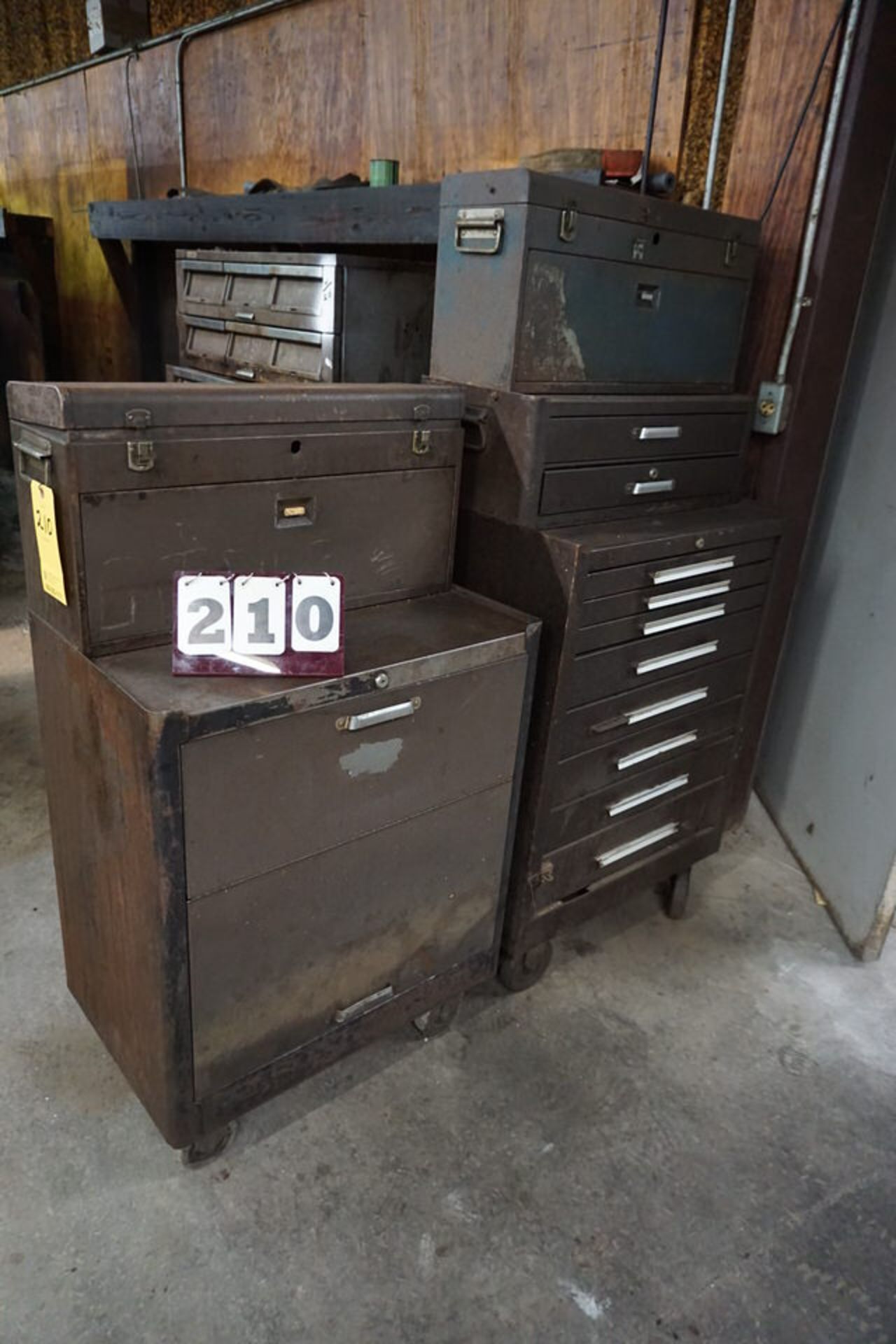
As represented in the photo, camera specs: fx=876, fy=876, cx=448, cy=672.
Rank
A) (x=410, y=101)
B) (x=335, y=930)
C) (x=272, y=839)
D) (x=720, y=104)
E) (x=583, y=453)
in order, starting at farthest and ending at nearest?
(x=410, y=101) < (x=720, y=104) < (x=583, y=453) < (x=335, y=930) < (x=272, y=839)

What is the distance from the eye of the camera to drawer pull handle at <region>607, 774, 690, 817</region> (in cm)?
166

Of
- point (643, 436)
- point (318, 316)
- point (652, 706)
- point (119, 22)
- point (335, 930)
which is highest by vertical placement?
point (119, 22)

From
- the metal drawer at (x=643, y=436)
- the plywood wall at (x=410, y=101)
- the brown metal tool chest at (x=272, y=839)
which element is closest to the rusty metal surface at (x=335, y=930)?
the brown metal tool chest at (x=272, y=839)

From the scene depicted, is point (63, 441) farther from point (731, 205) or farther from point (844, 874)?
point (844, 874)

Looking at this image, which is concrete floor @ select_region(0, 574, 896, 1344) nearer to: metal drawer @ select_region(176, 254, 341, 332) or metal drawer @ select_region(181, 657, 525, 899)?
metal drawer @ select_region(181, 657, 525, 899)

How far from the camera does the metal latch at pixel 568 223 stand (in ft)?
4.41

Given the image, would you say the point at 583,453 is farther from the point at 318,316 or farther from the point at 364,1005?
the point at 364,1005

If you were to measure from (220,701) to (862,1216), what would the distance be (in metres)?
1.24

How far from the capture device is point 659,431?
5.09 feet

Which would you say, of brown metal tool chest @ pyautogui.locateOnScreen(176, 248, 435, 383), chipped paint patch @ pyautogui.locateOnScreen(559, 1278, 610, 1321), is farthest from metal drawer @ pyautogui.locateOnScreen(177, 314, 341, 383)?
chipped paint patch @ pyautogui.locateOnScreen(559, 1278, 610, 1321)

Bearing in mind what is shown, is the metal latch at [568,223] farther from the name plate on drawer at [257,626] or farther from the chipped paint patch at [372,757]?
the chipped paint patch at [372,757]

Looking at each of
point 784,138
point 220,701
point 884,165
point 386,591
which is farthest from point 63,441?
point 884,165

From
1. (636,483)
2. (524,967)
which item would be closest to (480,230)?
(636,483)

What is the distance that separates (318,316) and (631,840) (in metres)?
1.25
